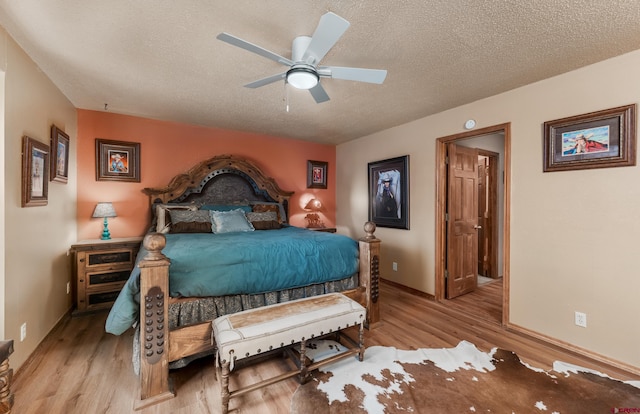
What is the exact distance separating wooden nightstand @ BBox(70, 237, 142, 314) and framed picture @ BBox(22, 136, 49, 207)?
2.63 feet

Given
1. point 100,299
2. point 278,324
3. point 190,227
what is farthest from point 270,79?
point 100,299

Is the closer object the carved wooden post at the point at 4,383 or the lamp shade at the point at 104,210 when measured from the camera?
the carved wooden post at the point at 4,383

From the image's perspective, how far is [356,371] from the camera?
207cm

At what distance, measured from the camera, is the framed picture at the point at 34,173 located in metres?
2.07

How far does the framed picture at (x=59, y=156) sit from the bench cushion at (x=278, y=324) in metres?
2.31

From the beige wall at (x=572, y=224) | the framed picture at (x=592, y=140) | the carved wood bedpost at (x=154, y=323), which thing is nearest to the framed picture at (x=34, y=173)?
the carved wood bedpost at (x=154, y=323)

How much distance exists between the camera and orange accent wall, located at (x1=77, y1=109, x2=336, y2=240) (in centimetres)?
345

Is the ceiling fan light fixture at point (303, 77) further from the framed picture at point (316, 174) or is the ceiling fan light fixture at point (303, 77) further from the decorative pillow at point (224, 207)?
the framed picture at point (316, 174)

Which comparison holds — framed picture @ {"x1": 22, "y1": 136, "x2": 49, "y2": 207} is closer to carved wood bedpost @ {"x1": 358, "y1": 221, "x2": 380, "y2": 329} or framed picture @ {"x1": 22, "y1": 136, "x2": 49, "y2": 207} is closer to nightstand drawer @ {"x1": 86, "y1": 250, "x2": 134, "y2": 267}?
nightstand drawer @ {"x1": 86, "y1": 250, "x2": 134, "y2": 267}

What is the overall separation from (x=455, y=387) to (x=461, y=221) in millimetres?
2352

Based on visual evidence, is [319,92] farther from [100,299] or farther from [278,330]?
[100,299]

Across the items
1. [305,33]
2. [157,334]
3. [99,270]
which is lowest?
[157,334]

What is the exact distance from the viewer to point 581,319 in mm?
2361

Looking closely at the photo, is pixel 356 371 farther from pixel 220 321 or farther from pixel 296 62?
pixel 296 62
